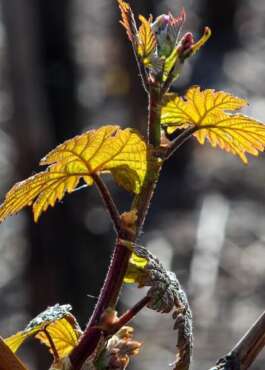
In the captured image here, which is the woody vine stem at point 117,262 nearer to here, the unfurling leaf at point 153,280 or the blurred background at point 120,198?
the unfurling leaf at point 153,280

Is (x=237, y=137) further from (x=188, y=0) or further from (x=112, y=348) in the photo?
(x=188, y=0)

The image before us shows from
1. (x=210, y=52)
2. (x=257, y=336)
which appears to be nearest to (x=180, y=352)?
(x=257, y=336)

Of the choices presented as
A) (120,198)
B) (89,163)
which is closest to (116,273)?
(89,163)

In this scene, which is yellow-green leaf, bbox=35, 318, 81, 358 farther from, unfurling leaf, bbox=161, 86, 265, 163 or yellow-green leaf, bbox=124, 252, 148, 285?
unfurling leaf, bbox=161, 86, 265, 163

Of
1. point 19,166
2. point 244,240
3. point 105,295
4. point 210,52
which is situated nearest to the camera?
point 105,295

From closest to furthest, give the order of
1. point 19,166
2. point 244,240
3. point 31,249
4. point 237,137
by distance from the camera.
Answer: point 237,137
point 19,166
point 31,249
point 244,240

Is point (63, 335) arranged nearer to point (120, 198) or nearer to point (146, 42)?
point (146, 42)

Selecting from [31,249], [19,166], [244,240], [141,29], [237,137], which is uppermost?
[141,29]

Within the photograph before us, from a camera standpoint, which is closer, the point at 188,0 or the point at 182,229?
the point at 182,229
